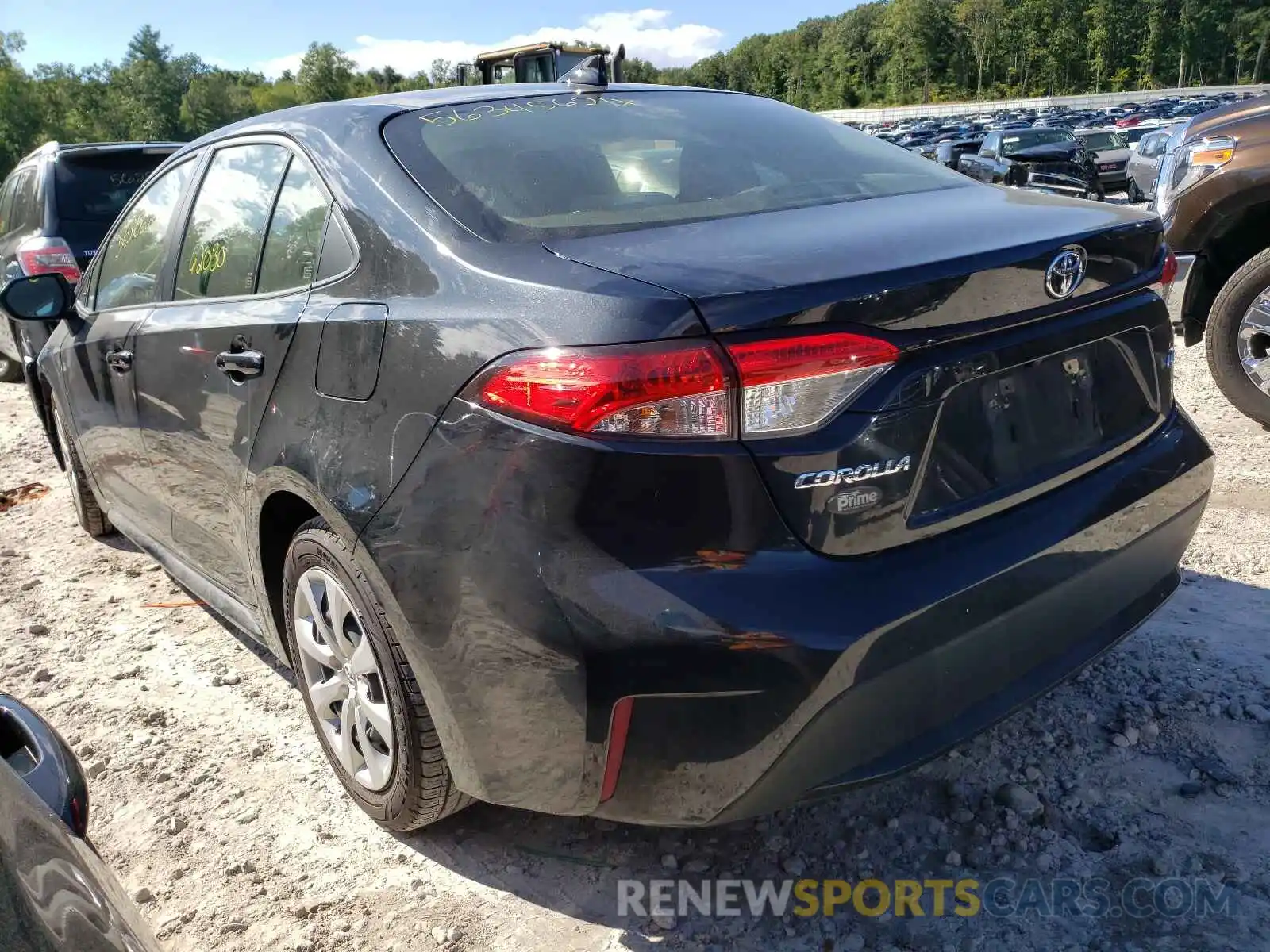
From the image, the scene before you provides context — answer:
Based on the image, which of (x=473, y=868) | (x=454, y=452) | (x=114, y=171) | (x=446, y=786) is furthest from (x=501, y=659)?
(x=114, y=171)

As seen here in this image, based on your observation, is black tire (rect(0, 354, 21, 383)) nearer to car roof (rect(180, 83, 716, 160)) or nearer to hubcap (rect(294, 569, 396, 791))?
car roof (rect(180, 83, 716, 160))

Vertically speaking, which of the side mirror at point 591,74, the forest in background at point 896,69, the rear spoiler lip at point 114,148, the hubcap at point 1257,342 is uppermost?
the forest in background at point 896,69

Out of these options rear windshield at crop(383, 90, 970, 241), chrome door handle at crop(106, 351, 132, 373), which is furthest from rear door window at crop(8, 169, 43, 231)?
rear windshield at crop(383, 90, 970, 241)

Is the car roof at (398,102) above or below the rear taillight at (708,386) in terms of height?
above

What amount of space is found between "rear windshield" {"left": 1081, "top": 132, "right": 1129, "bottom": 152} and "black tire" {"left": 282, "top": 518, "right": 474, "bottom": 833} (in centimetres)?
2425

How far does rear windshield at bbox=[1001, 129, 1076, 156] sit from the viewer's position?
1903cm

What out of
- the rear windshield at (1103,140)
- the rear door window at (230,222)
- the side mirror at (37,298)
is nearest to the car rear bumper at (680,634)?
the rear door window at (230,222)

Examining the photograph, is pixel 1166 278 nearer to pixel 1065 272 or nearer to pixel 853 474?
pixel 1065 272

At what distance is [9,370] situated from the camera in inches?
353

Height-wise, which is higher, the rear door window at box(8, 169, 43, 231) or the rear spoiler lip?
the rear spoiler lip

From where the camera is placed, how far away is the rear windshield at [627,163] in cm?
216

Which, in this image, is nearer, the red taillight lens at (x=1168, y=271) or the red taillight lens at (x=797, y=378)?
the red taillight lens at (x=797, y=378)

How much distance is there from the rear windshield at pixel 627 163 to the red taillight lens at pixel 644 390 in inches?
17.5

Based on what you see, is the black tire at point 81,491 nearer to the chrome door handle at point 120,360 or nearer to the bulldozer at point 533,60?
the chrome door handle at point 120,360
